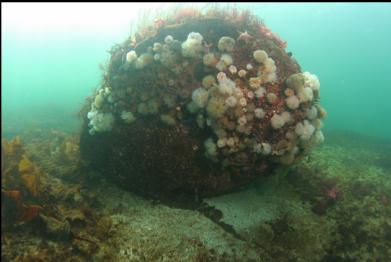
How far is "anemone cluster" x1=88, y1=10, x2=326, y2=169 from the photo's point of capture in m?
6.54

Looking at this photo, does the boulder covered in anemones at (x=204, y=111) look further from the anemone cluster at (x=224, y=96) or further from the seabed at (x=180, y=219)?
the seabed at (x=180, y=219)

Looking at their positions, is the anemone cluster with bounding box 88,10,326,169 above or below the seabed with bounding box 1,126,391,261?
above

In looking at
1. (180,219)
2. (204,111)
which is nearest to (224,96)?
(204,111)

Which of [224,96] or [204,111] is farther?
[204,111]

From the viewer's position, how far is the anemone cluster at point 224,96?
258 inches

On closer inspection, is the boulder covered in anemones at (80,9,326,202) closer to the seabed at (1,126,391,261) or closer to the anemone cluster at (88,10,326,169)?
the anemone cluster at (88,10,326,169)

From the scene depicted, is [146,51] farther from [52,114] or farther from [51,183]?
[52,114]

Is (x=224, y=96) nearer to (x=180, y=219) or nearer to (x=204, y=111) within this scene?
(x=204, y=111)

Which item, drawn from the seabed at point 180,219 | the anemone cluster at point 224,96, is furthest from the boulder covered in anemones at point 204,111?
the seabed at point 180,219

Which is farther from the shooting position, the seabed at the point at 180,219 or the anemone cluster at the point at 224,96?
the anemone cluster at the point at 224,96

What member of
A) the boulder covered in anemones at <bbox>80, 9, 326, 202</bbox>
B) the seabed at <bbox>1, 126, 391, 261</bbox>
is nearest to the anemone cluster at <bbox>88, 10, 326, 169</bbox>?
the boulder covered in anemones at <bbox>80, 9, 326, 202</bbox>

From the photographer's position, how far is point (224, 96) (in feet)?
21.2

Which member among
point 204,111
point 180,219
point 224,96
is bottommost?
point 180,219

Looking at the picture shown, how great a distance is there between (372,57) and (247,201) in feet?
413
